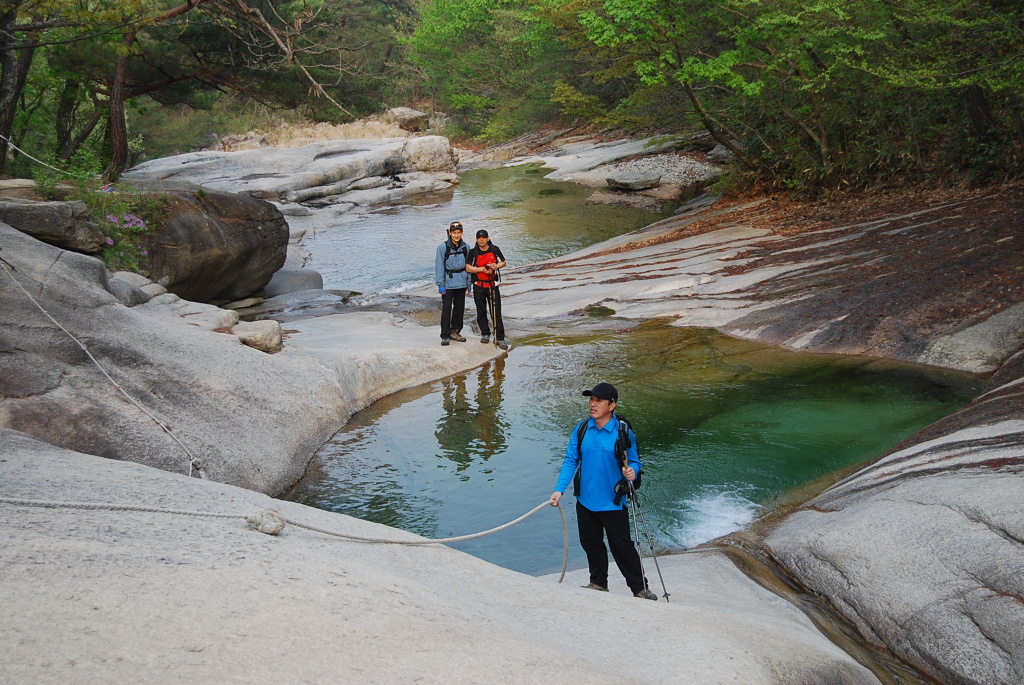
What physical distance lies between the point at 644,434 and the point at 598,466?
12.9 ft

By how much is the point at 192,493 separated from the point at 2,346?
10.6 ft

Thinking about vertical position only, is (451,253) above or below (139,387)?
above

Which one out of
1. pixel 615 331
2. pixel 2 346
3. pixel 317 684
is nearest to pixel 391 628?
pixel 317 684

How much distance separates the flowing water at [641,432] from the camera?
24.6 ft

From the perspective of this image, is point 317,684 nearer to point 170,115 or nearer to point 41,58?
point 41,58

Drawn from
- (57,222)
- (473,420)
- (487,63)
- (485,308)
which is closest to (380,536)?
(473,420)

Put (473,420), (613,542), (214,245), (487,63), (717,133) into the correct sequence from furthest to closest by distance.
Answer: (487,63) < (717,133) < (214,245) < (473,420) < (613,542)

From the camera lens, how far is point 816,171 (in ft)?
62.8

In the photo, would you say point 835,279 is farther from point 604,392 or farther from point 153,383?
point 153,383

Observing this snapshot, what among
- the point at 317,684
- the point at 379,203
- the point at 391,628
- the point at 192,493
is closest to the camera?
the point at 317,684

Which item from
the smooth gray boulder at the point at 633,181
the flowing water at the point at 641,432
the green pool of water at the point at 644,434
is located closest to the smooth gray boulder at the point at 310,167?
the smooth gray boulder at the point at 633,181

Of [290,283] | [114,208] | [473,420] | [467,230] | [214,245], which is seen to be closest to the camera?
[473,420]

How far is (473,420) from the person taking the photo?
989cm

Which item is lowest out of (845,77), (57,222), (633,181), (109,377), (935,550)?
(935,550)
